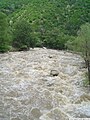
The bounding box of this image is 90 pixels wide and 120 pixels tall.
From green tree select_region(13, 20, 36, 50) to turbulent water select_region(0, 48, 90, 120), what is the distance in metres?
16.2

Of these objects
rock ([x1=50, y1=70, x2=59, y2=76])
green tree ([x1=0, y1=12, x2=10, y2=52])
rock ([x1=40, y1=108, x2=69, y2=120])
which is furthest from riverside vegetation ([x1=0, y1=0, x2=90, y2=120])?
rock ([x1=40, y1=108, x2=69, y2=120])

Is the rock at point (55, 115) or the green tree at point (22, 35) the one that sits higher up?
the green tree at point (22, 35)

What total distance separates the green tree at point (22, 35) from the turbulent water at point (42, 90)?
16167mm

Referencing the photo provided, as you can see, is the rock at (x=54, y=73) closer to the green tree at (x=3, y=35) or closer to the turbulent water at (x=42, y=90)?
the turbulent water at (x=42, y=90)

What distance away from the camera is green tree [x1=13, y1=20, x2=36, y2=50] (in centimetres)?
7944

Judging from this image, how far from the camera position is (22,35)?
80000 mm

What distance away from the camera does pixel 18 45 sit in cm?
8000

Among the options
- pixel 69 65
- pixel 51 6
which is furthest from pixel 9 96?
pixel 51 6

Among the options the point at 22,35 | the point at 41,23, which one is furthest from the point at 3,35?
the point at 41,23

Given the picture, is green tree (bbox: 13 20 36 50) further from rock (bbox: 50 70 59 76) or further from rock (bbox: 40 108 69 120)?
rock (bbox: 40 108 69 120)

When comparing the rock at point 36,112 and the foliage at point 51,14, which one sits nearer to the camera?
the rock at point 36,112

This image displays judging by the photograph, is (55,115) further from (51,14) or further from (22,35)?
(51,14)

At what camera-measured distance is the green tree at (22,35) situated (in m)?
79.4

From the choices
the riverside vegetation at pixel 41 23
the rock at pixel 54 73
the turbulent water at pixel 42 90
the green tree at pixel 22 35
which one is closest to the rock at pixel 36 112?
the turbulent water at pixel 42 90
